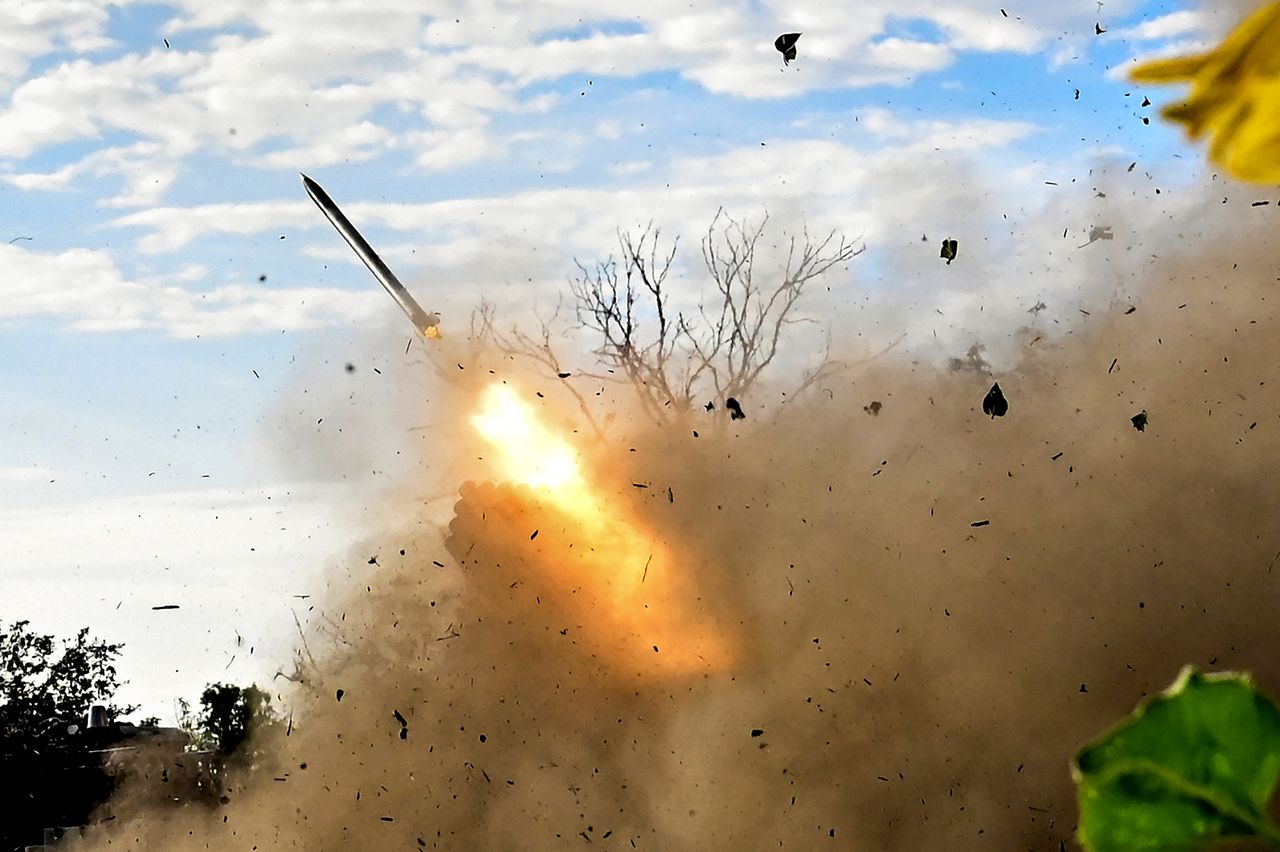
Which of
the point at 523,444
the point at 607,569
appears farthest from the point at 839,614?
the point at 523,444

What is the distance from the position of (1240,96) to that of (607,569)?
12.4 meters

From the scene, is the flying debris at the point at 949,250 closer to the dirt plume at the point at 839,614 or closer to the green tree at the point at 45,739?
the dirt plume at the point at 839,614

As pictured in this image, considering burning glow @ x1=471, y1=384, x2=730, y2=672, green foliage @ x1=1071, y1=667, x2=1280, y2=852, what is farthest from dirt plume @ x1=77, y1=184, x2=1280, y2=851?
green foliage @ x1=1071, y1=667, x2=1280, y2=852

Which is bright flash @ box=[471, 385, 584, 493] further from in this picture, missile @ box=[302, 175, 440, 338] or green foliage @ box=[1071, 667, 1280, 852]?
green foliage @ box=[1071, 667, 1280, 852]

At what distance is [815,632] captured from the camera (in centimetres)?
1175

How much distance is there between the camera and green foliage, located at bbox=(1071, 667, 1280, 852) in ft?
0.69

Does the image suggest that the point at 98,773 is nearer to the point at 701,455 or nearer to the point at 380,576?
the point at 380,576

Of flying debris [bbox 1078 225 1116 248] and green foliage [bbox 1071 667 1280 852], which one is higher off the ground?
flying debris [bbox 1078 225 1116 248]

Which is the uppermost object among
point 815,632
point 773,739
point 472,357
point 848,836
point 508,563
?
point 472,357

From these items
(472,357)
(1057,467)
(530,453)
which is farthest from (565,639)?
(1057,467)

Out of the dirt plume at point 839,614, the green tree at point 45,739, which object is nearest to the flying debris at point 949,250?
the dirt plume at point 839,614

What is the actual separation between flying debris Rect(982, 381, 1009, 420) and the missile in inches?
179

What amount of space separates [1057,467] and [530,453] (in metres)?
4.42

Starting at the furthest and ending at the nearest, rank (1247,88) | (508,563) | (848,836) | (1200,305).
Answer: (508,563) < (1200,305) < (848,836) < (1247,88)
